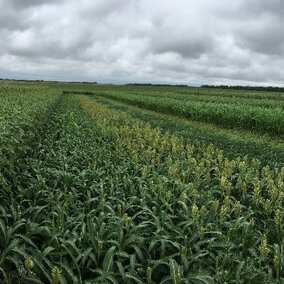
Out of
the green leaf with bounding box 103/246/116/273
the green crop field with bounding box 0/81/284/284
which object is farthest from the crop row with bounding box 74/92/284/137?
the green leaf with bounding box 103/246/116/273

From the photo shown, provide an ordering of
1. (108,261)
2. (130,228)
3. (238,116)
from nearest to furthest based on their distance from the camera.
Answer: (108,261), (130,228), (238,116)

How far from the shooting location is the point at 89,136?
10867 mm

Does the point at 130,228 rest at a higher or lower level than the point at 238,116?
lower

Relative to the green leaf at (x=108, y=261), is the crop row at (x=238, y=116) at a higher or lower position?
higher

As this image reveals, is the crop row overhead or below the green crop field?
overhead

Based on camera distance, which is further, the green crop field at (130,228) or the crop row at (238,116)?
the crop row at (238,116)

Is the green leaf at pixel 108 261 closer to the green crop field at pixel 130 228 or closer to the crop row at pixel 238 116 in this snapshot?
the green crop field at pixel 130 228

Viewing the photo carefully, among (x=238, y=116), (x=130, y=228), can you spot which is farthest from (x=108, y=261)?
(x=238, y=116)

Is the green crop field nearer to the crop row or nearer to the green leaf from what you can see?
the green leaf

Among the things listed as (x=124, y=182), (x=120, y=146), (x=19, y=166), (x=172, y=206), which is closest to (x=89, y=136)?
(x=120, y=146)

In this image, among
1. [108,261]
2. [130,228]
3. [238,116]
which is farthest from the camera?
[238,116]

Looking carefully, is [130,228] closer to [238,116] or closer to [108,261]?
[108,261]

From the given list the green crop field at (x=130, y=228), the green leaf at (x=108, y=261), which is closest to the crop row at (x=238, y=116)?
the green crop field at (x=130, y=228)

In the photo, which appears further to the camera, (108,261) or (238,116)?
(238,116)
